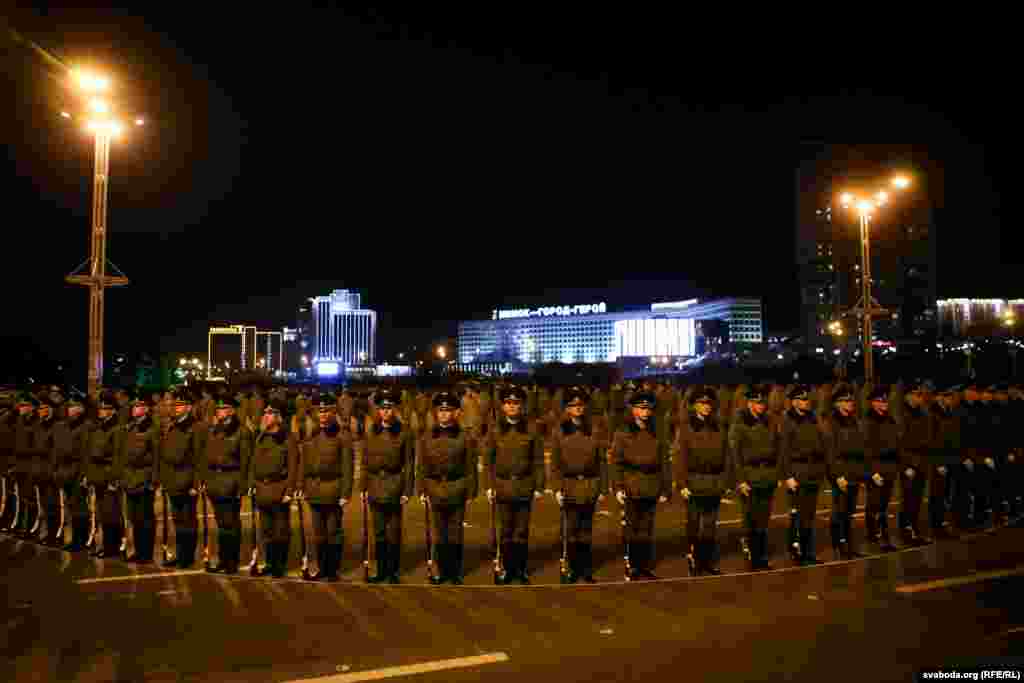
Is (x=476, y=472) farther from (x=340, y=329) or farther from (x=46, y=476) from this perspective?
(x=340, y=329)

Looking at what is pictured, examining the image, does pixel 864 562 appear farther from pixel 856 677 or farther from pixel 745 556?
pixel 856 677

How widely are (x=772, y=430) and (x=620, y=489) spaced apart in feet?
6.80

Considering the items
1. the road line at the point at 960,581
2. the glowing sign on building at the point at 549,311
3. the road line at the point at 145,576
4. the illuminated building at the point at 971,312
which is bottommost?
the road line at the point at 145,576

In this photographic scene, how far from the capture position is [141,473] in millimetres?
8938

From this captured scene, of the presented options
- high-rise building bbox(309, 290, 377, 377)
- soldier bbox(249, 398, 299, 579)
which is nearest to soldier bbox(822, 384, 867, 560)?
soldier bbox(249, 398, 299, 579)

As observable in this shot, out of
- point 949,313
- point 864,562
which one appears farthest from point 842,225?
point 864,562

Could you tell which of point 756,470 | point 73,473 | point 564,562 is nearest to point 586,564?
point 564,562

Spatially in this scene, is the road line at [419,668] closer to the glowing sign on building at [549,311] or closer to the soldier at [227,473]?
the soldier at [227,473]

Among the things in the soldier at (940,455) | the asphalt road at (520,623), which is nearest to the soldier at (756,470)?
the asphalt road at (520,623)

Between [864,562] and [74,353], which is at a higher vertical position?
[74,353]

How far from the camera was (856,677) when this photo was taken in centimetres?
535

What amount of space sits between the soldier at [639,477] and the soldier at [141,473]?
230 inches

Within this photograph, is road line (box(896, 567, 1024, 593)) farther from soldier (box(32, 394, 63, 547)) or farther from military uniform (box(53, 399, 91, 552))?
soldier (box(32, 394, 63, 547))

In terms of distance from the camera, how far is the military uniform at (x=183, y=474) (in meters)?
8.70
